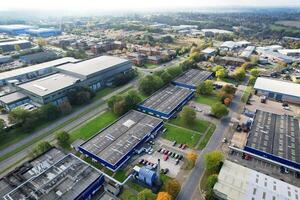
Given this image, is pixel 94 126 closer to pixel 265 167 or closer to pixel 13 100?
pixel 13 100

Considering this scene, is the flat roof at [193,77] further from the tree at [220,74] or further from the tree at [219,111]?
the tree at [219,111]

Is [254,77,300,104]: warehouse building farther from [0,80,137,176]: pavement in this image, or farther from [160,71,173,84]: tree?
[0,80,137,176]: pavement

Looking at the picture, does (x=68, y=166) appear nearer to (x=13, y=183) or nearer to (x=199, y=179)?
(x=13, y=183)

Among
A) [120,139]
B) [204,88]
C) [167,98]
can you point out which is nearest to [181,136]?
[120,139]

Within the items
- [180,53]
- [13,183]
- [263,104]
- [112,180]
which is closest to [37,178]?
[13,183]

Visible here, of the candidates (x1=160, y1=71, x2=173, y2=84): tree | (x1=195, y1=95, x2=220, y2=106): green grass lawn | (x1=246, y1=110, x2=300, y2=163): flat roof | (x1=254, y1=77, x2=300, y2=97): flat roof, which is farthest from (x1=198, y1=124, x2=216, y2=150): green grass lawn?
(x1=254, y1=77, x2=300, y2=97): flat roof
